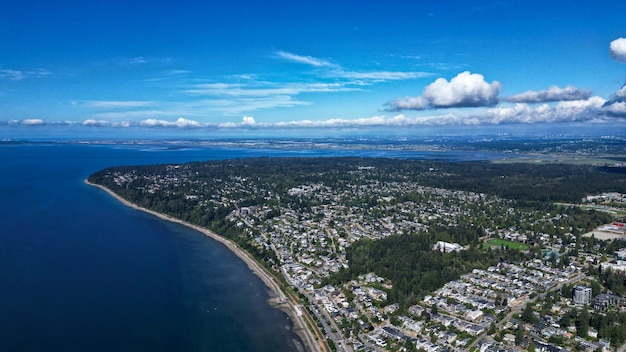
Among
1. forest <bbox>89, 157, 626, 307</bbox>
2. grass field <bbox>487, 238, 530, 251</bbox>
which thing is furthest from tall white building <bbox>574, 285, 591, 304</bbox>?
grass field <bbox>487, 238, 530, 251</bbox>

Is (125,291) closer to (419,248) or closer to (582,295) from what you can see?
(419,248)

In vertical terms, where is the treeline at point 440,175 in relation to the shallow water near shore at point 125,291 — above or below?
above

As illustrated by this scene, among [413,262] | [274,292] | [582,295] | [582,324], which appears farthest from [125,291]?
[582,295]

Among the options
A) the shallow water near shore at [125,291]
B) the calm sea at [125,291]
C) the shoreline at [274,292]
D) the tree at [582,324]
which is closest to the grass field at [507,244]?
the tree at [582,324]

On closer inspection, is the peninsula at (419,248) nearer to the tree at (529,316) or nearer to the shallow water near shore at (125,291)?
the tree at (529,316)

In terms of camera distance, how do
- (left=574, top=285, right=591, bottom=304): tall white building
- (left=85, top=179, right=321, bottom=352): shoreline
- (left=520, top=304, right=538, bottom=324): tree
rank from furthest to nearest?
(left=574, top=285, right=591, bottom=304): tall white building → (left=520, top=304, right=538, bottom=324): tree → (left=85, top=179, right=321, bottom=352): shoreline

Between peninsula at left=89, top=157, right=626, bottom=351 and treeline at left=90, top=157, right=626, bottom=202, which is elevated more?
treeline at left=90, top=157, right=626, bottom=202

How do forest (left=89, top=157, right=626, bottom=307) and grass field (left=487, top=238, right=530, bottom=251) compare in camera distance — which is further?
grass field (left=487, top=238, right=530, bottom=251)

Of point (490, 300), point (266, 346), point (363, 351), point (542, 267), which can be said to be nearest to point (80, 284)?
point (266, 346)

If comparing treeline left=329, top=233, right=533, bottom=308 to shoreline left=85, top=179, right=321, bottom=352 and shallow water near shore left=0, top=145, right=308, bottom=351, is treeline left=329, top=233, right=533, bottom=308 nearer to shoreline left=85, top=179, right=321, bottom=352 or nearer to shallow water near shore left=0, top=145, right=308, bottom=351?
shoreline left=85, top=179, right=321, bottom=352
